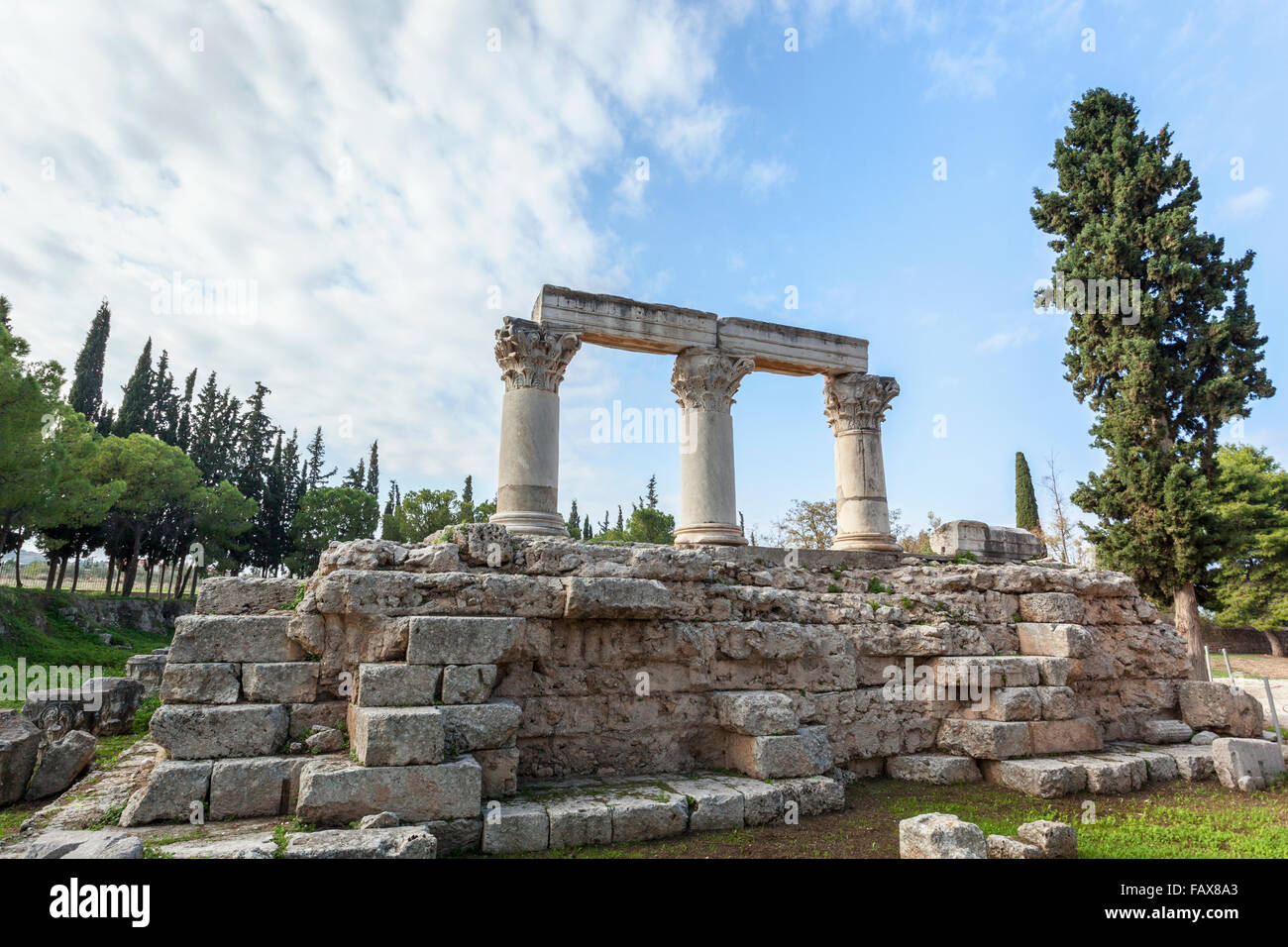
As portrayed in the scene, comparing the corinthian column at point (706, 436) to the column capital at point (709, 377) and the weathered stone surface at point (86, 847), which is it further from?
the weathered stone surface at point (86, 847)

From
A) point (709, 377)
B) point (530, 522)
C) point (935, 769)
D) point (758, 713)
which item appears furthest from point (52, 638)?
point (935, 769)

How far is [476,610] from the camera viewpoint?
715cm

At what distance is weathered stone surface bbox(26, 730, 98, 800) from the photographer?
6.89 metres

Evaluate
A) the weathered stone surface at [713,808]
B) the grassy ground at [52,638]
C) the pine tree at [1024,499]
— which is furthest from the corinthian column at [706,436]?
the pine tree at [1024,499]

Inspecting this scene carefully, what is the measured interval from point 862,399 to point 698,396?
3403 millimetres

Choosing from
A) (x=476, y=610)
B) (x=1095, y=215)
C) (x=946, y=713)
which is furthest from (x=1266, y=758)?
(x=1095, y=215)

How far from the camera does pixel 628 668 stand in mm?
7828

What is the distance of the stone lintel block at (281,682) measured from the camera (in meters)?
6.44

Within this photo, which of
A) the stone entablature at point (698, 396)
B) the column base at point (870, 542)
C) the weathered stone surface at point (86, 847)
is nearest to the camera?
the weathered stone surface at point (86, 847)

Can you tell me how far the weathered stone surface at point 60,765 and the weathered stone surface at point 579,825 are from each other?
5.22 metres

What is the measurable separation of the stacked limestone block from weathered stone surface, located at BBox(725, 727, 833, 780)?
0.07ft

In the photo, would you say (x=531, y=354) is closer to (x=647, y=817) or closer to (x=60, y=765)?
(x=647, y=817)

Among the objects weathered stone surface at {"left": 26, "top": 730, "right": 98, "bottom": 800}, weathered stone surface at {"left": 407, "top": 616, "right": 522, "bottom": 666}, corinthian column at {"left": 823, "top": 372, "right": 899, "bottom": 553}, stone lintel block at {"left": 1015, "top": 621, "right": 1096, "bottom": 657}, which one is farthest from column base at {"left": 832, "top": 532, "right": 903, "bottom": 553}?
weathered stone surface at {"left": 26, "top": 730, "right": 98, "bottom": 800}
